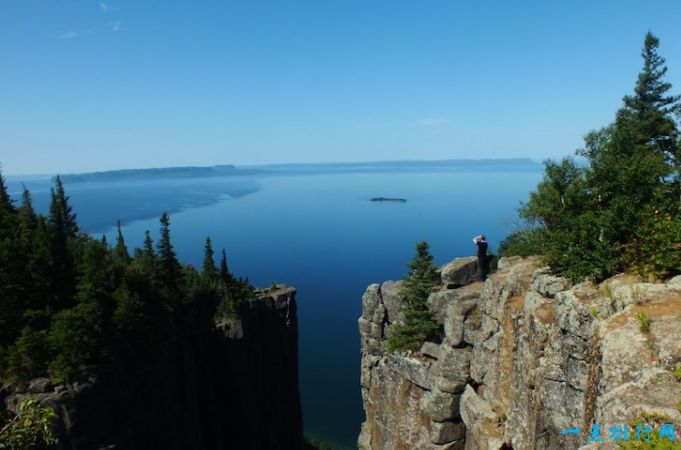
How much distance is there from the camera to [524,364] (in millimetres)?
17766

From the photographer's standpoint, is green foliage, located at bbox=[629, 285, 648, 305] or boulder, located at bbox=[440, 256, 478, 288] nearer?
green foliage, located at bbox=[629, 285, 648, 305]

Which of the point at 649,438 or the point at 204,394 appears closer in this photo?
the point at 649,438

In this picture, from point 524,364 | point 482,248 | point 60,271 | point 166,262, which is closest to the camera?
point 524,364

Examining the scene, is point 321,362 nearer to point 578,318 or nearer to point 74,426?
point 74,426

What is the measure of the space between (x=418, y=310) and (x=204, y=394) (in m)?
31.7

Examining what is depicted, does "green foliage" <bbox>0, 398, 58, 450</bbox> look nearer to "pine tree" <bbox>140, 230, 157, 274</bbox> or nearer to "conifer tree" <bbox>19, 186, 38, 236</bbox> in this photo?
"conifer tree" <bbox>19, 186, 38, 236</bbox>

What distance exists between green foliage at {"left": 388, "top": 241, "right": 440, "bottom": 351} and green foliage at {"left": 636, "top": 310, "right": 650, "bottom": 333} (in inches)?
892

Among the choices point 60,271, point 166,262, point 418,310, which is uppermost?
point 60,271

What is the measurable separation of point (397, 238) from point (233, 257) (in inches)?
2714

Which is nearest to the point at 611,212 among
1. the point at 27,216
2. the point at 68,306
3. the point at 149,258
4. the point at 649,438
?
the point at 649,438

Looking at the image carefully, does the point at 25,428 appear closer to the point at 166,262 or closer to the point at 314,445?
the point at 166,262

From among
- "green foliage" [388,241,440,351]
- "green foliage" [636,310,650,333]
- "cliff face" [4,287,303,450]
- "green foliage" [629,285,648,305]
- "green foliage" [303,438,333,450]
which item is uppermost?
"green foliage" [629,285,648,305]

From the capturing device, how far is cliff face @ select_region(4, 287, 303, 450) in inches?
1157

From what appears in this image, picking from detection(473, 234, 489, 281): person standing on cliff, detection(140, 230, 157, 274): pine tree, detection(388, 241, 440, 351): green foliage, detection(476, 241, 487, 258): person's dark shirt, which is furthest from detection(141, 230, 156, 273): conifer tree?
detection(476, 241, 487, 258): person's dark shirt
